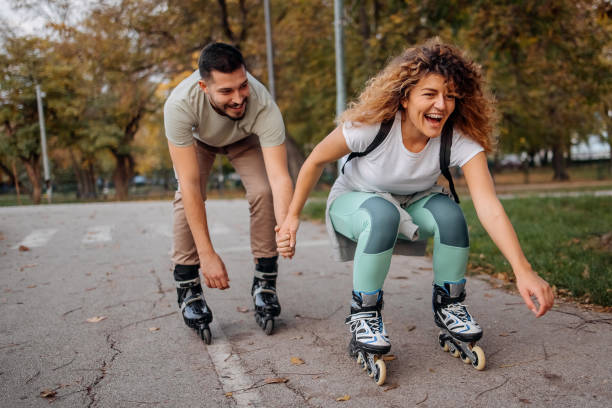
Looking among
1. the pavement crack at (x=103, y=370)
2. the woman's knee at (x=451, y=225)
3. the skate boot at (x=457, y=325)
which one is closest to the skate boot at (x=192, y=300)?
the pavement crack at (x=103, y=370)

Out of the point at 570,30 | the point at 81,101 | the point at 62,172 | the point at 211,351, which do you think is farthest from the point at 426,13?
the point at 62,172

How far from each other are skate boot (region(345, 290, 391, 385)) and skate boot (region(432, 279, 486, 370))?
348 millimetres

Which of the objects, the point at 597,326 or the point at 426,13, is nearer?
the point at 597,326

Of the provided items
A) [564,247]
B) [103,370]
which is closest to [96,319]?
[103,370]

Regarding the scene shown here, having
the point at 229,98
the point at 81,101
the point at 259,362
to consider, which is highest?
the point at 81,101

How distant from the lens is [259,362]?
9.21 ft

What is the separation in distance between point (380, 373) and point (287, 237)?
0.82 meters

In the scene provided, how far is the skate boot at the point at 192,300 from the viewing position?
3.17 meters

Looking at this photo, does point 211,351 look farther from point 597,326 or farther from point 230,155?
point 597,326

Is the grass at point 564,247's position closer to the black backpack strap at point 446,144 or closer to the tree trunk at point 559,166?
the black backpack strap at point 446,144

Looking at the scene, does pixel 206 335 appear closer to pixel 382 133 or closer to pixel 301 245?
pixel 382 133

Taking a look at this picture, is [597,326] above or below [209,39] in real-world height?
below

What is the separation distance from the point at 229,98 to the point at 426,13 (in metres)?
4.67

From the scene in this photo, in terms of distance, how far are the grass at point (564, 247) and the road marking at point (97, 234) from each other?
17.5 feet
